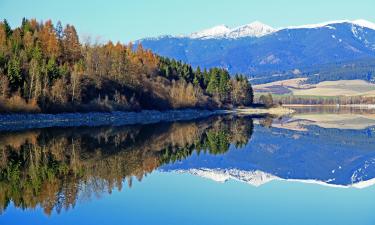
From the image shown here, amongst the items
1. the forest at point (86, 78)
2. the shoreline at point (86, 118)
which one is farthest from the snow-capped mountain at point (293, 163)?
the forest at point (86, 78)

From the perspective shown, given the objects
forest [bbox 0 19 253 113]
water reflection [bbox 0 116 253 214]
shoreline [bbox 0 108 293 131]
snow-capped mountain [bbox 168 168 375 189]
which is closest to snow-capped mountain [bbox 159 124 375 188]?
snow-capped mountain [bbox 168 168 375 189]

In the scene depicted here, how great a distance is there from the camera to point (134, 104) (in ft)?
262

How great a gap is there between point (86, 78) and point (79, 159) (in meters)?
45.6

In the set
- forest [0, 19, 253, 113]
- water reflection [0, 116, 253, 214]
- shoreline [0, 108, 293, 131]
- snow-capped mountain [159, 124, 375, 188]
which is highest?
forest [0, 19, 253, 113]

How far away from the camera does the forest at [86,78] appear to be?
6247 cm

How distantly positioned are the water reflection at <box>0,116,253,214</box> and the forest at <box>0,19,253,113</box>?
43.0 ft

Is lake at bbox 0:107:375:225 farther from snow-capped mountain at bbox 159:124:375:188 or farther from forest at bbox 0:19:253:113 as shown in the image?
forest at bbox 0:19:253:113

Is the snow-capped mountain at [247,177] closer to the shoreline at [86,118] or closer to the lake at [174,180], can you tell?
the lake at [174,180]

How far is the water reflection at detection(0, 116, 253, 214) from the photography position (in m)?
20.8

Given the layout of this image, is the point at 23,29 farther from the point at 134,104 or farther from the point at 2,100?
the point at 2,100

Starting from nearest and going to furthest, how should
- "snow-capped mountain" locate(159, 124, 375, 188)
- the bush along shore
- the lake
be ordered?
the lake < "snow-capped mountain" locate(159, 124, 375, 188) < the bush along shore

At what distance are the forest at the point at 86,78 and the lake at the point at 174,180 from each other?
16.0 m

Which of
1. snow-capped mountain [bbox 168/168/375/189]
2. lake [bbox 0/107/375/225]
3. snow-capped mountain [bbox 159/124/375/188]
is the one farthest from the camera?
snow-capped mountain [bbox 159/124/375/188]

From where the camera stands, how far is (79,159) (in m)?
30.8
